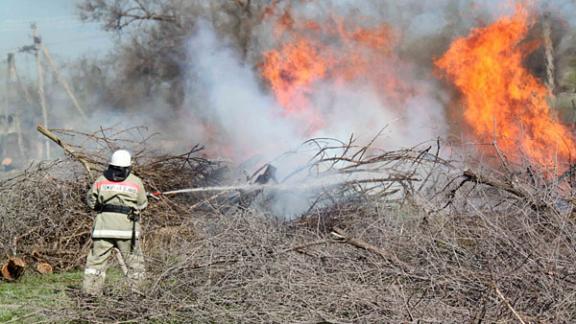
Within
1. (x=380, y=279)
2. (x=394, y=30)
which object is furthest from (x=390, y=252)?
(x=394, y=30)

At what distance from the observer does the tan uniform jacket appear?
24.2 ft

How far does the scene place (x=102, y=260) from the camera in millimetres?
7336

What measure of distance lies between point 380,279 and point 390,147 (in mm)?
9472

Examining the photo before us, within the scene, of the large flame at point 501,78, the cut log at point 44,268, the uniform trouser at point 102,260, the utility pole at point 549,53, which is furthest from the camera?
the utility pole at point 549,53

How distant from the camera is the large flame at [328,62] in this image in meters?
15.9

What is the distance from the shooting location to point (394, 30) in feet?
55.3

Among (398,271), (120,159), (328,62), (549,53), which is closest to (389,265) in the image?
(398,271)

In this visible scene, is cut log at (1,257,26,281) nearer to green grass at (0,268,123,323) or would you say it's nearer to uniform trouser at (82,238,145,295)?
green grass at (0,268,123,323)

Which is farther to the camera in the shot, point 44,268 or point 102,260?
point 44,268

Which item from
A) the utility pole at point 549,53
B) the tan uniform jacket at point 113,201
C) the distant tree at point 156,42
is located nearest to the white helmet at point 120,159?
the tan uniform jacket at point 113,201

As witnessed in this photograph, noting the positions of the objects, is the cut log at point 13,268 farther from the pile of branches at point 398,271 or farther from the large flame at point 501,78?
the large flame at point 501,78

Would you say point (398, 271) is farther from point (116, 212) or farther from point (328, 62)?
point (328, 62)

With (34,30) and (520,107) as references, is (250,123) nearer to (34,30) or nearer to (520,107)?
(520,107)

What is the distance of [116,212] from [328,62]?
982 centimetres
